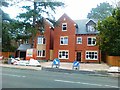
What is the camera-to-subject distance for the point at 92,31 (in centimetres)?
3959

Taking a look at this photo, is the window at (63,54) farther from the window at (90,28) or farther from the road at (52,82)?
the road at (52,82)

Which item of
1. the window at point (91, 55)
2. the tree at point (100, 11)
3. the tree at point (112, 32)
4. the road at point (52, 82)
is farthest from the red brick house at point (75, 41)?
the tree at point (100, 11)

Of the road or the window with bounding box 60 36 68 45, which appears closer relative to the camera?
the road

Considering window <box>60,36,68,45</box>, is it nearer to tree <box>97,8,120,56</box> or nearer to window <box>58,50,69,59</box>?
window <box>58,50,69,59</box>

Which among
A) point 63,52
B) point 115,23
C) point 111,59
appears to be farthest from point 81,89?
point 63,52

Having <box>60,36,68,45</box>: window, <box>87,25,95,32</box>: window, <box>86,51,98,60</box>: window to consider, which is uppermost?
<box>87,25,95,32</box>: window

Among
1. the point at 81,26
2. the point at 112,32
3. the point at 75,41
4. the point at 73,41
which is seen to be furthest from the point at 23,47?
the point at 112,32

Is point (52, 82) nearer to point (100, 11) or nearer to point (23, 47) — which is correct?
point (23, 47)

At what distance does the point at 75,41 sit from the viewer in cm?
4006

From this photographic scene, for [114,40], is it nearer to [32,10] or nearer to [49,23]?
[32,10]

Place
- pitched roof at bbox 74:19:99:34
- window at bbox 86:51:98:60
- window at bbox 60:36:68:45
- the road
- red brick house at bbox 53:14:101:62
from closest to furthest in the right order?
1. the road
2. window at bbox 86:51:98:60
3. red brick house at bbox 53:14:101:62
4. pitched roof at bbox 74:19:99:34
5. window at bbox 60:36:68:45

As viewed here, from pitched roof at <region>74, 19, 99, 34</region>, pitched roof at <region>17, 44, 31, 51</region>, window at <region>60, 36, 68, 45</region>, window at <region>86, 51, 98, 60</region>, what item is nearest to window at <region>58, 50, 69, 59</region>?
window at <region>60, 36, 68, 45</region>

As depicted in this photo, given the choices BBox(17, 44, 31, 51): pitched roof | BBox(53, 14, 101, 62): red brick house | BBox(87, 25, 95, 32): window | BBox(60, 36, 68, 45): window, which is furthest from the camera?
BBox(17, 44, 31, 51): pitched roof

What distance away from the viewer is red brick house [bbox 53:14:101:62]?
39344mm
